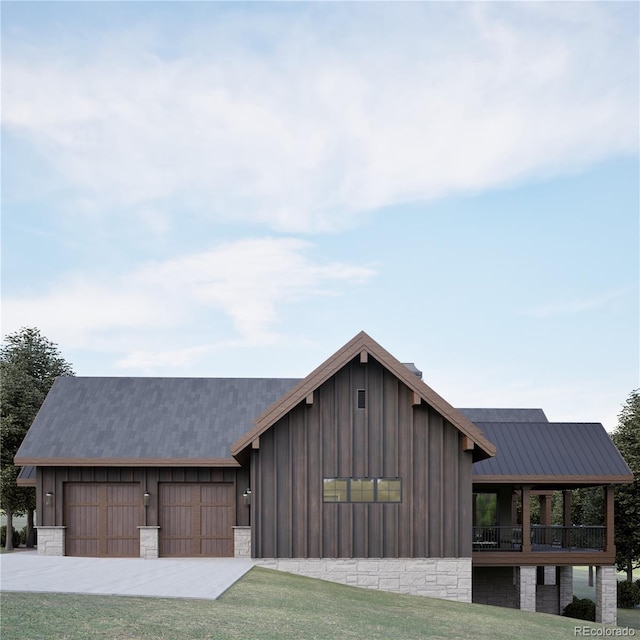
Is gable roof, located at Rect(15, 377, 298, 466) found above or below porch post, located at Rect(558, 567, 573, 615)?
above

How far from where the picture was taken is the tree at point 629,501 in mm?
31928

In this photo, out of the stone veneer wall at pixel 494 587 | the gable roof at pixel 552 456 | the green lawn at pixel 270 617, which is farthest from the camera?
the stone veneer wall at pixel 494 587

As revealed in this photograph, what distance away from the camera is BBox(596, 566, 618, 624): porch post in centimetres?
2503

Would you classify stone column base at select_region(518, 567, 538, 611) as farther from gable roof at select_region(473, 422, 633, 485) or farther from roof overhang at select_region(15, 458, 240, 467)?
roof overhang at select_region(15, 458, 240, 467)

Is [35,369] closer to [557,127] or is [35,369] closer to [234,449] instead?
[234,449]

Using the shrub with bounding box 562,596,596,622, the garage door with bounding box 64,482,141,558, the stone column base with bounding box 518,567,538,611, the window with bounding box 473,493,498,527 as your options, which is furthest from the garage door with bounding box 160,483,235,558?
the shrub with bounding box 562,596,596,622

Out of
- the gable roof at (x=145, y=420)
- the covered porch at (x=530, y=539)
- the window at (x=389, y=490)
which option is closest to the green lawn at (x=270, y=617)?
the window at (x=389, y=490)

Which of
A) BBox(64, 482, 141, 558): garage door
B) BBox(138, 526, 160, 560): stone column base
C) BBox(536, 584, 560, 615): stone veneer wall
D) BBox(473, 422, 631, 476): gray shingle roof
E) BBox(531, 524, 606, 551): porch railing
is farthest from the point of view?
BBox(536, 584, 560, 615): stone veneer wall

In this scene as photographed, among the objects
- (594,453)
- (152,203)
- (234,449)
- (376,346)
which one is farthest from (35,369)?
(594,453)

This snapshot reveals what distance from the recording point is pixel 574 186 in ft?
109

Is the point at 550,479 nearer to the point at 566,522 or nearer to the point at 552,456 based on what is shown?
the point at 552,456

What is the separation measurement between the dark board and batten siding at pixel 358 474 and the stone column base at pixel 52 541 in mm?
7030

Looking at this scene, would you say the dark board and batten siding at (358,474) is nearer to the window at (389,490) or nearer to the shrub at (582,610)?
the window at (389,490)

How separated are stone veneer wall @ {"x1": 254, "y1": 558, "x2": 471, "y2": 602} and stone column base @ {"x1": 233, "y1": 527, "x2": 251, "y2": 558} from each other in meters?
3.02
